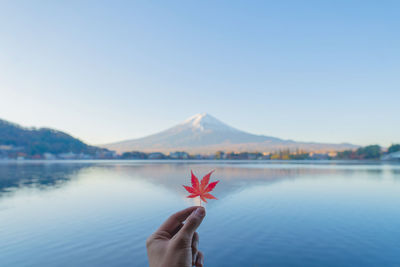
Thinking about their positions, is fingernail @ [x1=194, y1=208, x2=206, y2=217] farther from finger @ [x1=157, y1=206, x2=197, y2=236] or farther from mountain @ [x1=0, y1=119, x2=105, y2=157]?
mountain @ [x1=0, y1=119, x2=105, y2=157]

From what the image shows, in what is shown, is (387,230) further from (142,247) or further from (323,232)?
(142,247)

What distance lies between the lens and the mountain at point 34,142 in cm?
10038

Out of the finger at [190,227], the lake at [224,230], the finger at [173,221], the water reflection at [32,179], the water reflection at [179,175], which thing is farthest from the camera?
the water reflection at [179,175]

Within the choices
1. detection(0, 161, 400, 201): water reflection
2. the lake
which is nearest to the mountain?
detection(0, 161, 400, 201): water reflection

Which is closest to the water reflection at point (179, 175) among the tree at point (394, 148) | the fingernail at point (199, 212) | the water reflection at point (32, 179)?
the water reflection at point (32, 179)

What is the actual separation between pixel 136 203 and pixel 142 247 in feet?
17.2

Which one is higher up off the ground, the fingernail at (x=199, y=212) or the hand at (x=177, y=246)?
the fingernail at (x=199, y=212)

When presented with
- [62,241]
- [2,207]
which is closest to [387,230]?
[62,241]

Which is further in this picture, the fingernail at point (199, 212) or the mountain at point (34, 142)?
the mountain at point (34, 142)

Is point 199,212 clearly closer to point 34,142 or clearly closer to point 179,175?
point 179,175

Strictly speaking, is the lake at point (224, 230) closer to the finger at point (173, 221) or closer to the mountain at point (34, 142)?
the finger at point (173, 221)

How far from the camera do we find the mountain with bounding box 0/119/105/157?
329ft

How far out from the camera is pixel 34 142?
105 metres

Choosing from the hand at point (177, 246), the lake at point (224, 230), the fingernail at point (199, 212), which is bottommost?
the lake at point (224, 230)
